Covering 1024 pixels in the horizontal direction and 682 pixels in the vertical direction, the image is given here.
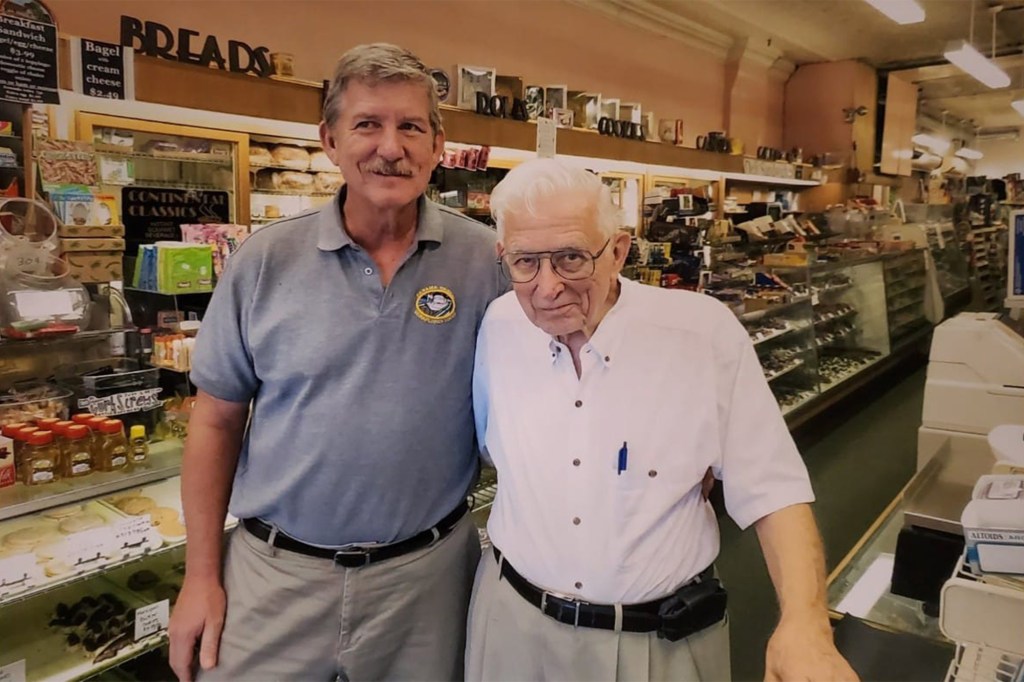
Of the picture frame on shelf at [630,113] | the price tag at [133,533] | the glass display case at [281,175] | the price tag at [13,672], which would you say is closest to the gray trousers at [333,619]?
the price tag at [133,533]

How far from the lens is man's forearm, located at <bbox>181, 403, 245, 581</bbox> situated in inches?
71.8

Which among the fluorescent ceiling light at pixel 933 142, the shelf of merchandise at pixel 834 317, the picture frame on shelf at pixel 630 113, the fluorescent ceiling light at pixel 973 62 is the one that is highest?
the fluorescent ceiling light at pixel 933 142

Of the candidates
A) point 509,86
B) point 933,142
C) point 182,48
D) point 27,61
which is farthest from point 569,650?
point 933,142

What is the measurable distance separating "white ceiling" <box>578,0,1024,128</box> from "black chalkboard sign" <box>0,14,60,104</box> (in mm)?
6086

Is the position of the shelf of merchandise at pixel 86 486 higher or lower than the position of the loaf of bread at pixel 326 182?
lower

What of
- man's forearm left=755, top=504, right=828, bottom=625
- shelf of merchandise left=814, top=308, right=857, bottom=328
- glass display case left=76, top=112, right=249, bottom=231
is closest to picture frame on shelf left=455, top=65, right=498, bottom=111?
glass display case left=76, top=112, right=249, bottom=231

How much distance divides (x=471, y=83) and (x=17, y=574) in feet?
16.3

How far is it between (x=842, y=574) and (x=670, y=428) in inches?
57.4

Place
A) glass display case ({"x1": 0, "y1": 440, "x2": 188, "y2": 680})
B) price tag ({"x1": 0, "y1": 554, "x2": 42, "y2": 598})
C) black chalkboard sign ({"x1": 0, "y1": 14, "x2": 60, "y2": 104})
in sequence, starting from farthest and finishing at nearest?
black chalkboard sign ({"x1": 0, "y1": 14, "x2": 60, "y2": 104})
glass display case ({"x1": 0, "y1": 440, "x2": 188, "y2": 680})
price tag ({"x1": 0, "y1": 554, "x2": 42, "y2": 598})

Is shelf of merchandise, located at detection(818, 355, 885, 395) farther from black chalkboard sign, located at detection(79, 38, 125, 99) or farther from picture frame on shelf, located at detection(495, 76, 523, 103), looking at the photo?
black chalkboard sign, located at detection(79, 38, 125, 99)

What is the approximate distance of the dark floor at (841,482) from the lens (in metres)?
3.59

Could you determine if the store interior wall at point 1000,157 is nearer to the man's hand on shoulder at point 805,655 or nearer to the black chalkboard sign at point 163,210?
the black chalkboard sign at point 163,210

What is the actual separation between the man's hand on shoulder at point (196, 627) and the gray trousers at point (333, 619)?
0.02 metres

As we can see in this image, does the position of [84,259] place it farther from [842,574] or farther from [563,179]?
[842,574]
